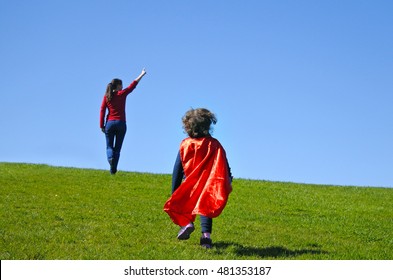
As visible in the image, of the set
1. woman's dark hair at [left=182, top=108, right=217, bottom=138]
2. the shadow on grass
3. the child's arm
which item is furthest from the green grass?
woman's dark hair at [left=182, top=108, right=217, bottom=138]

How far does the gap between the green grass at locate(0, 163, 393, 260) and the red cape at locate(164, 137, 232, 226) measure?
0.67 m

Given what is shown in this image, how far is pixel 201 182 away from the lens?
11922mm

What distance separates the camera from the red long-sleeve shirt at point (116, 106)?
2327 cm

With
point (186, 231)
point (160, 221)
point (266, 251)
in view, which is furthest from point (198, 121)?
point (160, 221)

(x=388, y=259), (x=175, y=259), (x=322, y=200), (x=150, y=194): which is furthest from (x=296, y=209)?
(x=175, y=259)

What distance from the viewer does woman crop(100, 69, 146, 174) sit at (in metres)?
23.2

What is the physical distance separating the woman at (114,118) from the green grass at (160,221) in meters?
0.93

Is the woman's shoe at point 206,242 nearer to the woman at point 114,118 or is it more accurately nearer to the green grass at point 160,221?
the green grass at point 160,221

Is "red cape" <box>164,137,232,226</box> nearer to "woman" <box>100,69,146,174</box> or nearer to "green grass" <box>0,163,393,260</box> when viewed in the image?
"green grass" <box>0,163,393,260</box>

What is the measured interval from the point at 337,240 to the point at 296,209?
16.3 feet

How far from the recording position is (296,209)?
18.7m

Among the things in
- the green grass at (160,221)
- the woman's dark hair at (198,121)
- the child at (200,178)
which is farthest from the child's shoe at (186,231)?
the woman's dark hair at (198,121)
